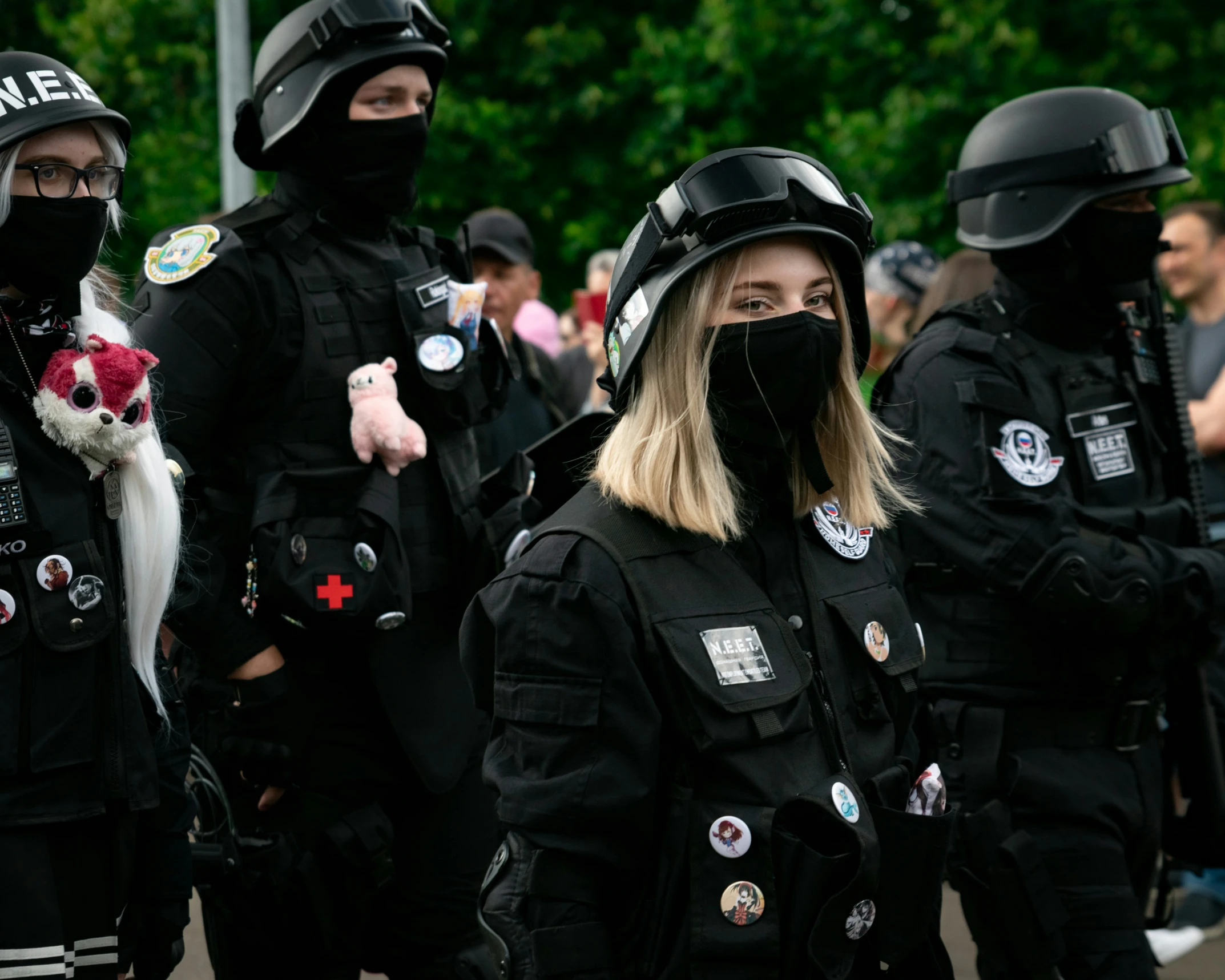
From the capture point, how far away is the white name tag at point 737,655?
248 cm

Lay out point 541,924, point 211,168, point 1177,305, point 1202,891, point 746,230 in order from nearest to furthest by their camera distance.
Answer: point 541,924
point 746,230
point 1202,891
point 1177,305
point 211,168

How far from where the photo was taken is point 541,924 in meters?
2.40

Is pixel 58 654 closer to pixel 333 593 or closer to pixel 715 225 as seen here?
pixel 333 593

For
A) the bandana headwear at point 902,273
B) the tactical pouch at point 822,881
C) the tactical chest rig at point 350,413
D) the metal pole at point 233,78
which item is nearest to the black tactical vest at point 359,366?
the tactical chest rig at point 350,413

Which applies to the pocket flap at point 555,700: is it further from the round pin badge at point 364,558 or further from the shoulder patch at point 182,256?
the shoulder patch at point 182,256

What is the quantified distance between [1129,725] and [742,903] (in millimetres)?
2019

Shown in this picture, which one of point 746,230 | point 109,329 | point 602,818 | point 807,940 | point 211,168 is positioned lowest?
point 211,168

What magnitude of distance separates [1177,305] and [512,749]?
11914 millimetres

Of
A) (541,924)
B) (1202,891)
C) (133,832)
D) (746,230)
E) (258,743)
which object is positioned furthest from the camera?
(1202,891)

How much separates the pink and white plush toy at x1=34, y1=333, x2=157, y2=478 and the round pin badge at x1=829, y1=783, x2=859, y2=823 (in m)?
1.49

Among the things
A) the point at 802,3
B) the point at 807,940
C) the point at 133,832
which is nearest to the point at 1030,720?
the point at 807,940

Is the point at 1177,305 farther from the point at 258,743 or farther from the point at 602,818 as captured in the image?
the point at 602,818

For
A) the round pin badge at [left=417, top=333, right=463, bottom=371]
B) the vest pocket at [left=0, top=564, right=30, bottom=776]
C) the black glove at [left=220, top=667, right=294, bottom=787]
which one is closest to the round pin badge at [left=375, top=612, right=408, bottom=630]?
the black glove at [left=220, top=667, right=294, bottom=787]

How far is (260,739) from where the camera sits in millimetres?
3949
